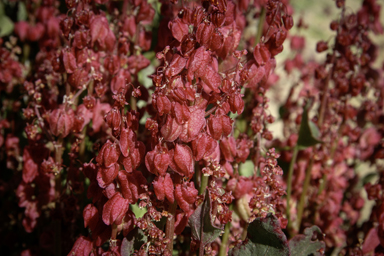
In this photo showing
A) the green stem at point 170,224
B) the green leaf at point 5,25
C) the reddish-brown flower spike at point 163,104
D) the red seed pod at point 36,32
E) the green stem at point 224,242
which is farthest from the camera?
the green leaf at point 5,25

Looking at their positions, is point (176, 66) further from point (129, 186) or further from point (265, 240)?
point (265, 240)

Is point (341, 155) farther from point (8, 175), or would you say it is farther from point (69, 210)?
point (8, 175)

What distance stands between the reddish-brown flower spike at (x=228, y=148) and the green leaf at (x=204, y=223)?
0.13 meters

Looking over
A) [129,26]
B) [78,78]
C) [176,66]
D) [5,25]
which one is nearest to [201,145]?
[176,66]

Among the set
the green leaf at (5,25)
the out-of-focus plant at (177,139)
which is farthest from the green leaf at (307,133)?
the green leaf at (5,25)

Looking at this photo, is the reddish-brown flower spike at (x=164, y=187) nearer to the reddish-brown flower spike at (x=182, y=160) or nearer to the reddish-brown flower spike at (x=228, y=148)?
the reddish-brown flower spike at (x=182, y=160)

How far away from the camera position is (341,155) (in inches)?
51.6

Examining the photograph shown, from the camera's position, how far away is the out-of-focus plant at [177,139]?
63 cm

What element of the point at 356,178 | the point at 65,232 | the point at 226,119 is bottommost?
the point at 65,232

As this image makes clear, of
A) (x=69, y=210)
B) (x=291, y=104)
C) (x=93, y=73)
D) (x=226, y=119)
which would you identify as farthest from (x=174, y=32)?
(x=291, y=104)

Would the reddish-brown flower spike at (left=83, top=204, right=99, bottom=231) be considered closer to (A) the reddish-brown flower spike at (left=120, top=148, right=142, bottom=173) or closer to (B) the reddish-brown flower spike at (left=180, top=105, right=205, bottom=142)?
(A) the reddish-brown flower spike at (left=120, top=148, right=142, bottom=173)

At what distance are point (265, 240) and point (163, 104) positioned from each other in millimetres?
375

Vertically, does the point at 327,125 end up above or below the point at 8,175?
above

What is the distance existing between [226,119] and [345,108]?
2.36ft
